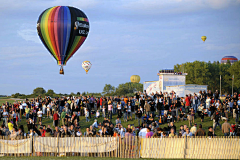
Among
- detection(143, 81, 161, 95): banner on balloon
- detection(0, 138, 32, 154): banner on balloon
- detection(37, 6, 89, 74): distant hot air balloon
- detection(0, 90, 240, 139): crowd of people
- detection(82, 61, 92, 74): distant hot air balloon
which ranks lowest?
detection(0, 138, 32, 154): banner on balloon

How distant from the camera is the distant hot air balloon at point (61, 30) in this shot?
34438 millimetres

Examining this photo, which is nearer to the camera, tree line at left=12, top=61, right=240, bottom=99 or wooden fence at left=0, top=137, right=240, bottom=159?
wooden fence at left=0, top=137, right=240, bottom=159

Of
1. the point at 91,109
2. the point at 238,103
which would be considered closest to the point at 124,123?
the point at 91,109

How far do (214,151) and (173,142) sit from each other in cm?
189

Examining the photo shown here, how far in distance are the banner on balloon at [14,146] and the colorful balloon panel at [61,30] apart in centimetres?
1975

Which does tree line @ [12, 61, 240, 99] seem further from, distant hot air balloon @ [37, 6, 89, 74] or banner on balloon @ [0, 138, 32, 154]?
banner on balloon @ [0, 138, 32, 154]

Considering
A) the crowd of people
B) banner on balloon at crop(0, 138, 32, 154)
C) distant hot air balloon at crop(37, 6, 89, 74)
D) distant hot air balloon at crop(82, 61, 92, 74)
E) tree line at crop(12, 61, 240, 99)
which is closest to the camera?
banner on balloon at crop(0, 138, 32, 154)

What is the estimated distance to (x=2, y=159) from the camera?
48.3 feet

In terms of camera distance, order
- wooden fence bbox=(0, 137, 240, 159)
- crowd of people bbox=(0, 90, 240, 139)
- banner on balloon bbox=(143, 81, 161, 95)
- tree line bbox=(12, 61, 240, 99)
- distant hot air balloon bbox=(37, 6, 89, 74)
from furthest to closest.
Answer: tree line bbox=(12, 61, 240, 99) < banner on balloon bbox=(143, 81, 161, 95) < distant hot air balloon bbox=(37, 6, 89, 74) < crowd of people bbox=(0, 90, 240, 139) < wooden fence bbox=(0, 137, 240, 159)

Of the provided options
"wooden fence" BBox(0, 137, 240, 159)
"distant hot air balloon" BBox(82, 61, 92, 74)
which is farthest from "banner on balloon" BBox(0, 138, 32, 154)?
"distant hot air balloon" BBox(82, 61, 92, 74)

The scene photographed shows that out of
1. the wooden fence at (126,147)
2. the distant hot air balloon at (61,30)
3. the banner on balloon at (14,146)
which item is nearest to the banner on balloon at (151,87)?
the distant hot air balloon at (61,30)

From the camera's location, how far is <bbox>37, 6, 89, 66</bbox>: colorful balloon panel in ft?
113

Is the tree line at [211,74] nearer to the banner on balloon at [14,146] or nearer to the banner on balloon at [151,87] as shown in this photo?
the banner on balloon at [151,87]

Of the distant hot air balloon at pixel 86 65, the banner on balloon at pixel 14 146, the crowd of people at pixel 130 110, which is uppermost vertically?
the distant hot air balloon at pixel 86 65
